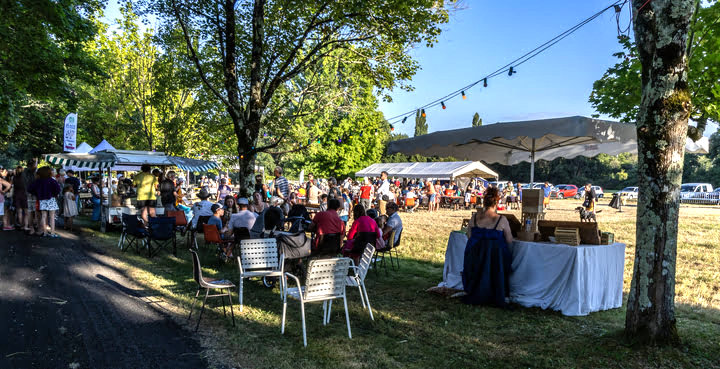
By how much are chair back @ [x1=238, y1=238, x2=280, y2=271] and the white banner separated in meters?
12.8

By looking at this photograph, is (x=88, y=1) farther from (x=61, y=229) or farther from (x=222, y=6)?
(x=61, y=229)

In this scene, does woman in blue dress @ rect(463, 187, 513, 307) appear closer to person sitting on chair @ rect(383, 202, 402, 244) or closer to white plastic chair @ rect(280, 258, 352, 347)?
white plastic chair @ rect(280, 258, 352, 347)

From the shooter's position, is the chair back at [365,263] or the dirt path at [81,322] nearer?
the dirt path at [81,322]

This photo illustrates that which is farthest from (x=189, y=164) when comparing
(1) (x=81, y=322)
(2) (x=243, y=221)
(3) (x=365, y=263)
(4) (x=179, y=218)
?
(3) (x=365, y=263)

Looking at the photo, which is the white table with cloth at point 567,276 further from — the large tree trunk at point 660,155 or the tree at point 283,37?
the tree at point 283,37

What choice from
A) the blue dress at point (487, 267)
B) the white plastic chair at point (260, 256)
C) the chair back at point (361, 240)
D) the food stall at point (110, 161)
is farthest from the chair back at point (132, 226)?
the blue dress at point (487, 267)

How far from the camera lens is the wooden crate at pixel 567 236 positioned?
530 centimetres

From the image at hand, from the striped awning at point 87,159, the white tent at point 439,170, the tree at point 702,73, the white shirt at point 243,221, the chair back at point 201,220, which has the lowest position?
the chair back at point 201,220

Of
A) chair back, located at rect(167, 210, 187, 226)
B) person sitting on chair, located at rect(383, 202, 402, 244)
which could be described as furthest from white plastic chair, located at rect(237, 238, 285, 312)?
chair back, located at rect(167, 210, 187, 226)

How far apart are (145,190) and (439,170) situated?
2115 centimetres

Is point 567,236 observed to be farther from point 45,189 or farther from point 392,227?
point 45,189

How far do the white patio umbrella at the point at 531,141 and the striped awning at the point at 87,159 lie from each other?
751cm

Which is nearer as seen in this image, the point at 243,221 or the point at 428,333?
the point at 428,333

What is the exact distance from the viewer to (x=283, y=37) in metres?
11.3
